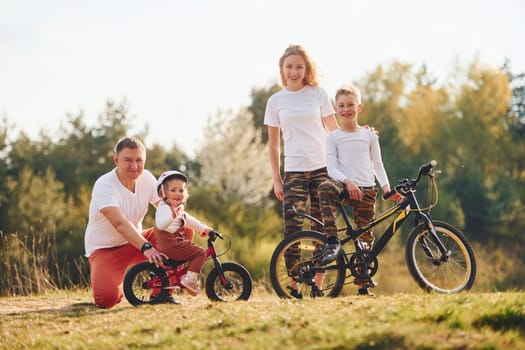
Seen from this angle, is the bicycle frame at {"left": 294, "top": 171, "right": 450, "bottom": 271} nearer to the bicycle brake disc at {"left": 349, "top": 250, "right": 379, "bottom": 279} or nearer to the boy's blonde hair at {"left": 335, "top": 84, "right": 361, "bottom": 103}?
the bicycle brake disc at {"left": 349, "top": 250, "right": 379, "bottom": 279}

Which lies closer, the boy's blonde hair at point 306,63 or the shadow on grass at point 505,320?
the shadow on grass at point 505,320

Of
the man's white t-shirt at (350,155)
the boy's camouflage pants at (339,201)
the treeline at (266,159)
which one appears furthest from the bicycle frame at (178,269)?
the treeline at (266,159)

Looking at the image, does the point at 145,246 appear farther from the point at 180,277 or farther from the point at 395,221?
the point at 395,221

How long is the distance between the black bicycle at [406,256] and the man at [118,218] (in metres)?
1.41

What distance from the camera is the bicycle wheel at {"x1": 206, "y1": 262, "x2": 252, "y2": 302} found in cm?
698

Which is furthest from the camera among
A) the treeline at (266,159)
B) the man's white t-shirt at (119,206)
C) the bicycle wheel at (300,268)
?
the treeline at (266,159)

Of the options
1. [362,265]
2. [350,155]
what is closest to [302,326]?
[362,265]

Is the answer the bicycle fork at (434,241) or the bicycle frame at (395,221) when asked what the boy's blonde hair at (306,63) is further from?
the bicycle fork at (434,241)

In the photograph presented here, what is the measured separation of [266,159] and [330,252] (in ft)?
94.1

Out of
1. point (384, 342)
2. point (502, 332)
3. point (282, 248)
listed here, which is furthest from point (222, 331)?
point (502, 332)

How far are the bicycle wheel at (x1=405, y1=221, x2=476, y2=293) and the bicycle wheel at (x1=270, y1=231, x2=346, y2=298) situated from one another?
27.2 inches

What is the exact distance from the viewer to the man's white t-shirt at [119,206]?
7438mm

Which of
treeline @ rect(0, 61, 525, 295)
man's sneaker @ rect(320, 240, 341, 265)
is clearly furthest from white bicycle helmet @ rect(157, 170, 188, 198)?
treeline @ rect(0, 61, 525, 295)

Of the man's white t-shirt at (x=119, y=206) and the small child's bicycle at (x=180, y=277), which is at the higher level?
the man's white t-shirt at (x=119, y=206)
